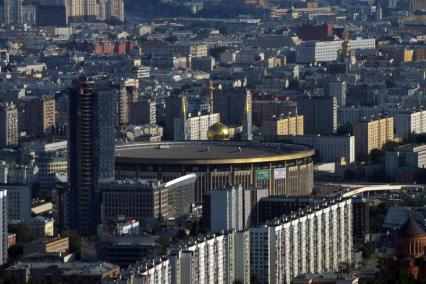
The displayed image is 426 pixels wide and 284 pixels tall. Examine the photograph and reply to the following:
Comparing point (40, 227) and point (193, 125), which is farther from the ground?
point (40, 227)

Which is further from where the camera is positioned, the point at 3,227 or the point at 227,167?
the point at 227,167

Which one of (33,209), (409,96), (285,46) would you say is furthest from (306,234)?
(285,46)

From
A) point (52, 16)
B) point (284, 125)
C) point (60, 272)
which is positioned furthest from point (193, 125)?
point (52, 16)

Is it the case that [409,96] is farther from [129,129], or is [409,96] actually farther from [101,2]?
[101,2]

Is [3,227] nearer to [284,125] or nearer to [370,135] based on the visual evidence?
[370,135]

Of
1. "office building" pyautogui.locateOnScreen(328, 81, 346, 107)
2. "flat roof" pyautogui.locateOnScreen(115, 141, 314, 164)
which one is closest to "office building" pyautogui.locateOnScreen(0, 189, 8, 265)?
"flat roof" pyautogui.locateOnScreen(115, 141, 314, 164)

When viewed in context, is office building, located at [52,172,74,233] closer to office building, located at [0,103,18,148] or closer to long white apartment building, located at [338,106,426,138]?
office building, located at [0,103,18,148]
